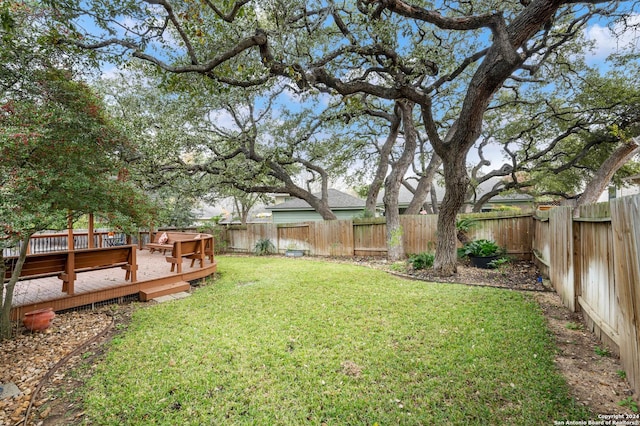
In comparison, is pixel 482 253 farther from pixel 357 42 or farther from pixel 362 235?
pixel 357 42

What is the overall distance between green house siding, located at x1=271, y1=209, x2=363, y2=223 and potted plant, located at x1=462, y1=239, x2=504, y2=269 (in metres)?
10.1

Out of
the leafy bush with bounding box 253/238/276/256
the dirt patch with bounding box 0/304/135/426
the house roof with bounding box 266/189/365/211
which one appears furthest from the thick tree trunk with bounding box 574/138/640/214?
the dirt patch with bounding box 0/304/135/426

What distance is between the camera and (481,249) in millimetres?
7699

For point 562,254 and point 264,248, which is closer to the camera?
point 562,254

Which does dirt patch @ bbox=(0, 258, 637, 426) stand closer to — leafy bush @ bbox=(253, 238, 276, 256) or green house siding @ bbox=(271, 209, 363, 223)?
leafy bush @ bbox=(253, 238, 276, 256)

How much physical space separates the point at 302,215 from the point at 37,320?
15.1 metres

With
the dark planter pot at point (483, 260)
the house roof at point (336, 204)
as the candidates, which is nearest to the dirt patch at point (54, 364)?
the dark planter pot at point (483, 260)

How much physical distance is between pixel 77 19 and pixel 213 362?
18.0 ft

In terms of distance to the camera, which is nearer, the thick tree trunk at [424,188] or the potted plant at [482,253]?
the potted plant at [482,253]

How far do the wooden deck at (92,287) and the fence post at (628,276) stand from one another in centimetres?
737

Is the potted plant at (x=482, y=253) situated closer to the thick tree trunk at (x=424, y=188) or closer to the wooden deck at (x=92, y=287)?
the thick tree trunk at (x=424, y=188)

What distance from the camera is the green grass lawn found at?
7.72ft

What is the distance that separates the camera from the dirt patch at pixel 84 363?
2.43m

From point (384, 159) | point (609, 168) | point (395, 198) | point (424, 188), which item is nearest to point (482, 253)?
point (395, 198)
